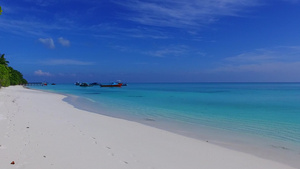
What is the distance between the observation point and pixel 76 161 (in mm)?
5152

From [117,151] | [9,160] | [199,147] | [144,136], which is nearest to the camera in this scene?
[9,160]

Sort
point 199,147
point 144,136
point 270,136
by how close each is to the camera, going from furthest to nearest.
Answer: point 270,136 → point 144,136 → point 199,147

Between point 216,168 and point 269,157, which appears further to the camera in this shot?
point 269,157

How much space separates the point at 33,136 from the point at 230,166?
20.1ft

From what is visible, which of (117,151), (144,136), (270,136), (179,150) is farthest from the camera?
(270,136)

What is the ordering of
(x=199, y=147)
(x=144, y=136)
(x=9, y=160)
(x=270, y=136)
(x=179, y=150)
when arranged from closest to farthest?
(x=9, y=160) → (x=179, y=150) → (x=199, y=147) → (x=144, y=136) → (x=270, y=136)

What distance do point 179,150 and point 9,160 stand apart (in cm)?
451

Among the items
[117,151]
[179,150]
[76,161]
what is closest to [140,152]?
[117,151]

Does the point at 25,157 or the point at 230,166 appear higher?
the point at 25,157

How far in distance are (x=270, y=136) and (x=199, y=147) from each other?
4864 millimetres

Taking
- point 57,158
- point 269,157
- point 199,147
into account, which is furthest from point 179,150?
point 57,158

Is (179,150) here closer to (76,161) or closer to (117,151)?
(117,151)

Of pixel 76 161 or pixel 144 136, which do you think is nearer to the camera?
pixel 76 161

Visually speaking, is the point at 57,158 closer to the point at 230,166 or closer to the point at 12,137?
the point at 12,137
